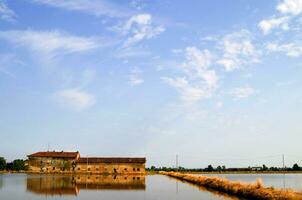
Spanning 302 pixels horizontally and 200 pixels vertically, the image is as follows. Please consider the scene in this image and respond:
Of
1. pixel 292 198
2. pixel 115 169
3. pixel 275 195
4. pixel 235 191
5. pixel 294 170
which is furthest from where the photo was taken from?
pixel 294 170

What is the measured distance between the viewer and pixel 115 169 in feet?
326

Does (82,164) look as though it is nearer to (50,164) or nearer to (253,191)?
(50,164)

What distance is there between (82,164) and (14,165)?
17156mm

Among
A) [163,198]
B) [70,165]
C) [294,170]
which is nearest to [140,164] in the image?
[70,165]

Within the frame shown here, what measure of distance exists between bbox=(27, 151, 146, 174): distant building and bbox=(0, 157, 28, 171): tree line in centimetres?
266

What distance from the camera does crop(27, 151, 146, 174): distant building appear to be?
99.2m

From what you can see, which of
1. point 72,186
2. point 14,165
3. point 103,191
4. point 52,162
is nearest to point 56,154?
point 52,162

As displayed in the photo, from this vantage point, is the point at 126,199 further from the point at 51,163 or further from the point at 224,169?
the point at 224,169

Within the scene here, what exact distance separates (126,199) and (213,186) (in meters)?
14.6

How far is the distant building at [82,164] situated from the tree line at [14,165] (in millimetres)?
2664

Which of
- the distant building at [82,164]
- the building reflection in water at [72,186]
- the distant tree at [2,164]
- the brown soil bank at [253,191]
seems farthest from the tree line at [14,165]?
the brown soil bank at [253,191]

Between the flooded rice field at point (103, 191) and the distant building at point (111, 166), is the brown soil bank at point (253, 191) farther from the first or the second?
the distant building at point (111, 166)

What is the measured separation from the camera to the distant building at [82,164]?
99250mm

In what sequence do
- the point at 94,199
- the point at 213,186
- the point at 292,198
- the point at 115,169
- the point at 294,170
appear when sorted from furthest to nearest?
the point at 294,170 < the point at 115,169 < the point at 213,186 < the point at 94,199 < the point at 292,198
